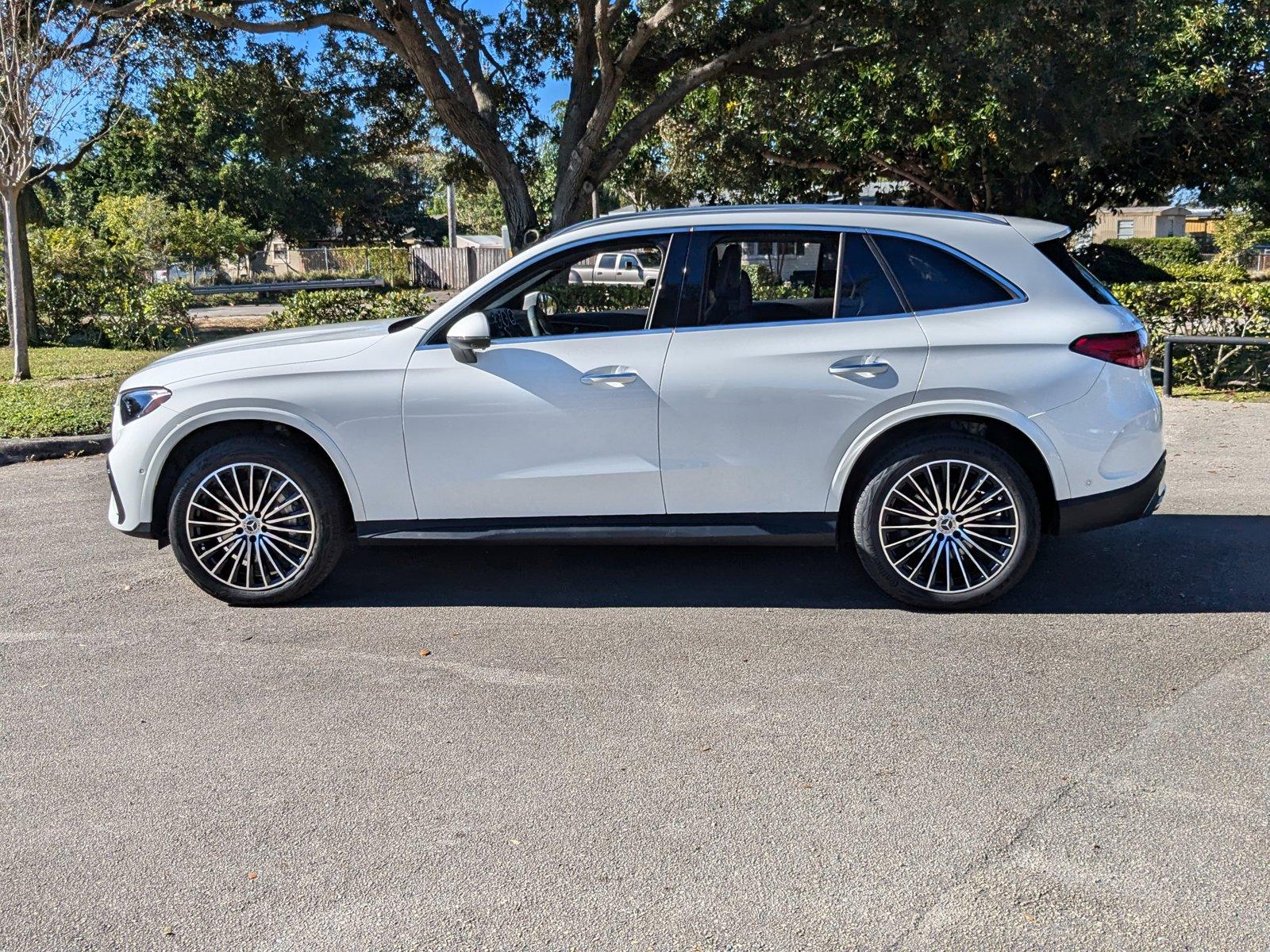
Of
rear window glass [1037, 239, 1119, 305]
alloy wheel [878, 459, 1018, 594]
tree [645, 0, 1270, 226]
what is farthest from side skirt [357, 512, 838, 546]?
tree [645, 0, 1270, 226]

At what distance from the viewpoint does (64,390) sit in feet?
41.1

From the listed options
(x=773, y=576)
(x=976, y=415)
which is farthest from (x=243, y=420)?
(x=976, y=415)

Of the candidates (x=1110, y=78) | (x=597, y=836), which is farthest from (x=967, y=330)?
(x=1110, y=78)

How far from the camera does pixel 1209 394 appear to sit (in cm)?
1207

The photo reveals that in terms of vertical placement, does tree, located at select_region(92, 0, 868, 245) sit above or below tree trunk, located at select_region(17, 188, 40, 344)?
above

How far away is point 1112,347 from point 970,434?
0.71 metres

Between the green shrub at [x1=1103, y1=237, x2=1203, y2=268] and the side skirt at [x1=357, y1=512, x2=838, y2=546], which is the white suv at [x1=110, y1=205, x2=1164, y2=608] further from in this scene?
the green shrub at [x1=1103, y1=237, x2=1203, y2=268]

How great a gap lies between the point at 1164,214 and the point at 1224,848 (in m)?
89.8

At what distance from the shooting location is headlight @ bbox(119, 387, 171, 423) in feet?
18.5

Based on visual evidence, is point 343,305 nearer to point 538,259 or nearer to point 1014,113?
point 1014,113

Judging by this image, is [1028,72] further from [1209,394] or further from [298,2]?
[298,2]

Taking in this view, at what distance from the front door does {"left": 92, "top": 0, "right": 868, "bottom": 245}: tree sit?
10879 millimetres

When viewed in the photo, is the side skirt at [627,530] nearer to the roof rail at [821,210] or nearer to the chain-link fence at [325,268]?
the roof rail at [821,210]

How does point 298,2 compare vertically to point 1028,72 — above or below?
above
